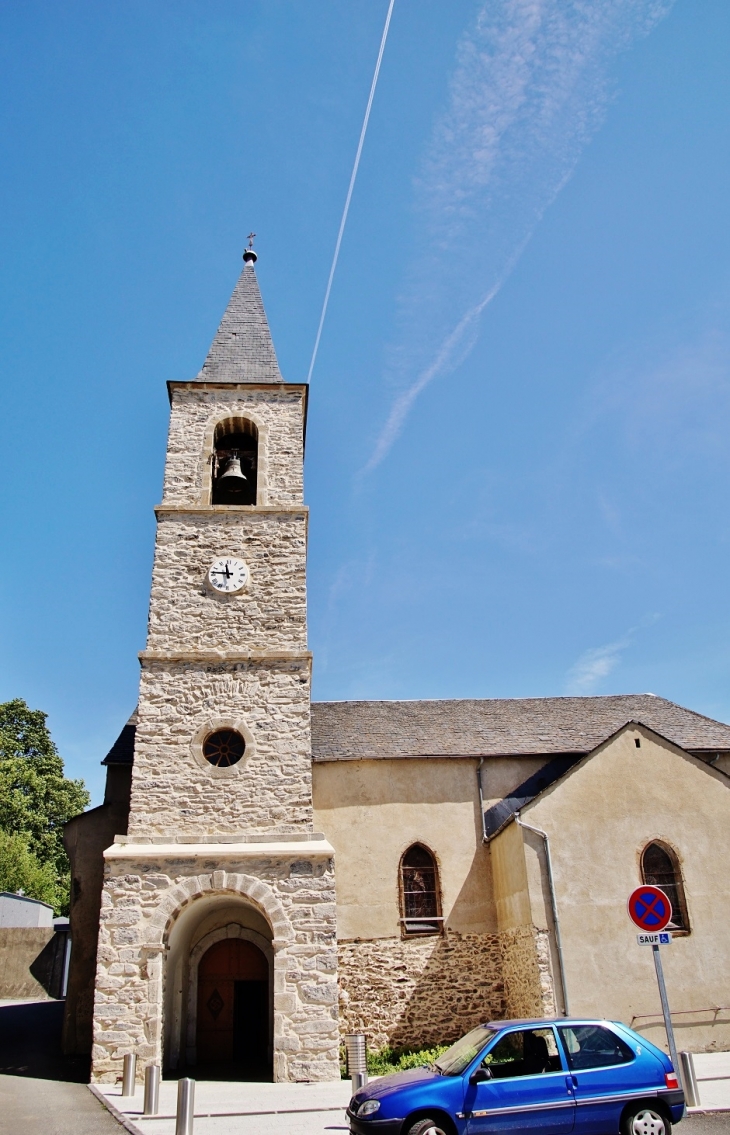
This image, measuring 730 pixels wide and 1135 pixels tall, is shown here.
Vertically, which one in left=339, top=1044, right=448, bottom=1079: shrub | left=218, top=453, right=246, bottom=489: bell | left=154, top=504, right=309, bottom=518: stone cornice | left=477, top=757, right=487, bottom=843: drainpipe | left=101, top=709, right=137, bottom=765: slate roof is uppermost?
left=218, top=453, right=246, bottom=489: bell

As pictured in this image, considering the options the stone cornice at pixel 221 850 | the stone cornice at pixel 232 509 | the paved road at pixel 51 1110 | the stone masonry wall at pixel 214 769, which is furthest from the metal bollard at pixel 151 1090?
the stone cornice at pixel 232 509

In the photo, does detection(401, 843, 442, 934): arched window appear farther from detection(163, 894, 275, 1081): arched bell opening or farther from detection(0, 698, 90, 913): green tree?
detection(0, 698, 90, 913): green tree

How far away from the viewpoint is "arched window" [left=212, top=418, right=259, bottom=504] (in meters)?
17.1

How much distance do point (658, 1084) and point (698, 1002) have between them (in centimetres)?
769

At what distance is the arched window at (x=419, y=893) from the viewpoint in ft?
52.4

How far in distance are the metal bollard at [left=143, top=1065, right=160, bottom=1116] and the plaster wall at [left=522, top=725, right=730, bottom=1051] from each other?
723 centimetres

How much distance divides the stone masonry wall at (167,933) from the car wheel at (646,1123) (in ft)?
20.1

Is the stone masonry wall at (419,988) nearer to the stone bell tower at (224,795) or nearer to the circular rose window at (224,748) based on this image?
the stone bell tower at (224,795)

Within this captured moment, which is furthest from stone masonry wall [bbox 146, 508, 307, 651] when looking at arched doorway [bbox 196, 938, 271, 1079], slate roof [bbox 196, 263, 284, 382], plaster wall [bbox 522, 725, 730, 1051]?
plaster wall [bbox 522, 725, 730, 1051]

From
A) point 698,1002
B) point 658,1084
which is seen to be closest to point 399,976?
point 698,1002

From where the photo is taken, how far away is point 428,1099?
7.02 m

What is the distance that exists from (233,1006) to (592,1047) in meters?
9.09

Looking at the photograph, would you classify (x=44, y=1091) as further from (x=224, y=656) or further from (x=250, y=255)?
(x=250, y=255)

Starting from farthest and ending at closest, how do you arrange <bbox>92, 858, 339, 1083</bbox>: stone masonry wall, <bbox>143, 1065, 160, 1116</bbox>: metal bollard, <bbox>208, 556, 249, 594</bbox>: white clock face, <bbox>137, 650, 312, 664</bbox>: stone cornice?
<bbox>208, 556, 249, 594</bbox>: white clock face → <bbox>137, 650, 312, 664</bbox>: stone cornice → <bbox>92, 858, 339, 1083</bbox>: stone masonry wall → <bbox>143, 1065, 160, 1116</bbox>: metal bollard
